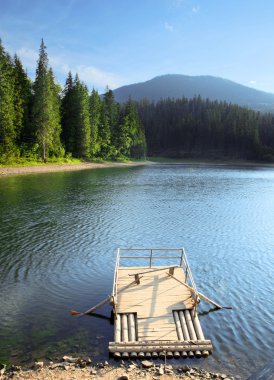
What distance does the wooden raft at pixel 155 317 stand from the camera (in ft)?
44.7

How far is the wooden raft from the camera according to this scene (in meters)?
13.6

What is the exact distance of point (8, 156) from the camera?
245ft

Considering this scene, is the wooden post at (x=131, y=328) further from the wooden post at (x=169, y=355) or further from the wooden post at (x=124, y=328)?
the wooden post at (x=169, y=355)

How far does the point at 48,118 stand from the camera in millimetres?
87125

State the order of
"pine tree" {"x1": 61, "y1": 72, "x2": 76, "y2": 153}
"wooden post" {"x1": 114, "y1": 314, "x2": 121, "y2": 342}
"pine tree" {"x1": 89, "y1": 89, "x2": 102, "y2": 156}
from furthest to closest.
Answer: "pine tree" {"x1": 89, "y1": 89, "x2": 102, "y2": 156} < "pine tree" {"x1": 61, "y1": 72, "x2": 76, "y2": 153} < "wooden post" {"x1": 114, "y1": 314, "x2": 121, "y2": 342}

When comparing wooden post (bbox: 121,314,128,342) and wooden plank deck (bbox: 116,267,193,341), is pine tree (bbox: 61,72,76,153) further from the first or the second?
wooden post (bbox: 121,314,128,342)

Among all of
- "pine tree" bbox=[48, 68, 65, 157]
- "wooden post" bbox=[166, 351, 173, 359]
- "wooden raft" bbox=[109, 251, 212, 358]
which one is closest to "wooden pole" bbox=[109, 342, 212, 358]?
"wooden raft" bbox=[109, 251, 212, 358]

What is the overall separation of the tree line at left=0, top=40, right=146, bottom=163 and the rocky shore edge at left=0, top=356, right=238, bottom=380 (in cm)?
6832

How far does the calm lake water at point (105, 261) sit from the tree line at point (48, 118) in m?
28.6

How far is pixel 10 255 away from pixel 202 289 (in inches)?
615

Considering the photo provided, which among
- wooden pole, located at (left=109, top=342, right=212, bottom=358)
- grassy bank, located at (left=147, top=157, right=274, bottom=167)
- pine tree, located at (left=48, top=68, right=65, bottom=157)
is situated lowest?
grassy bank, located at (left=147, top=157, right=274, bottom=167)

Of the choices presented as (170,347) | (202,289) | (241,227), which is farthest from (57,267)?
(241,227)

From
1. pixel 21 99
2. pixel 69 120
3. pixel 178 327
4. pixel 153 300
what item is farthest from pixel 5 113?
pixel 178 327

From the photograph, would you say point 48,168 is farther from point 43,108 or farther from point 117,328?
point 117,328
